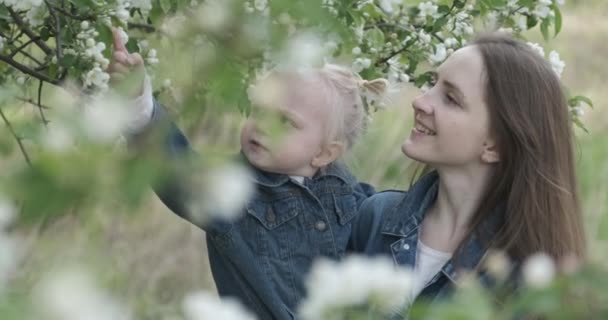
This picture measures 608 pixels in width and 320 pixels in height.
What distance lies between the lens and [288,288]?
7.50ft

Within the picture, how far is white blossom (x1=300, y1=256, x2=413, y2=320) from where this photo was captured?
832mm

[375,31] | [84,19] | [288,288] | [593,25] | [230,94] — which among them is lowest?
[593,25]

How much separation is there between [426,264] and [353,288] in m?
1.53

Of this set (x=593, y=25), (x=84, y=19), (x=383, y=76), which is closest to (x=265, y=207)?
(x=383, y=76)

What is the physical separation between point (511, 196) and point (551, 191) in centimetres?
9

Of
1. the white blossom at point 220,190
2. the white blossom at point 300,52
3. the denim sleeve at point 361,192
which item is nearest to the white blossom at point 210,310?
the white blossom at point 220,190

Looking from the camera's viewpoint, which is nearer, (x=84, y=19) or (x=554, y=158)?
(x=84, y=19)

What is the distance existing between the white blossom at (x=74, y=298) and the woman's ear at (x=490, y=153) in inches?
70.0

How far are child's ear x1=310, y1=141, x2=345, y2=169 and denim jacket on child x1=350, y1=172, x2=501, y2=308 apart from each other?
148mm

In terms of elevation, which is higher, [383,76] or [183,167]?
[183,167]

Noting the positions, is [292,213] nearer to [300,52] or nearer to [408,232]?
[408,232]

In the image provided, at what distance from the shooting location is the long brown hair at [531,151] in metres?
2.29

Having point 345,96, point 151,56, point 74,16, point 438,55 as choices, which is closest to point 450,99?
point 438,55

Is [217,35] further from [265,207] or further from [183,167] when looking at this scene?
[265,207]
